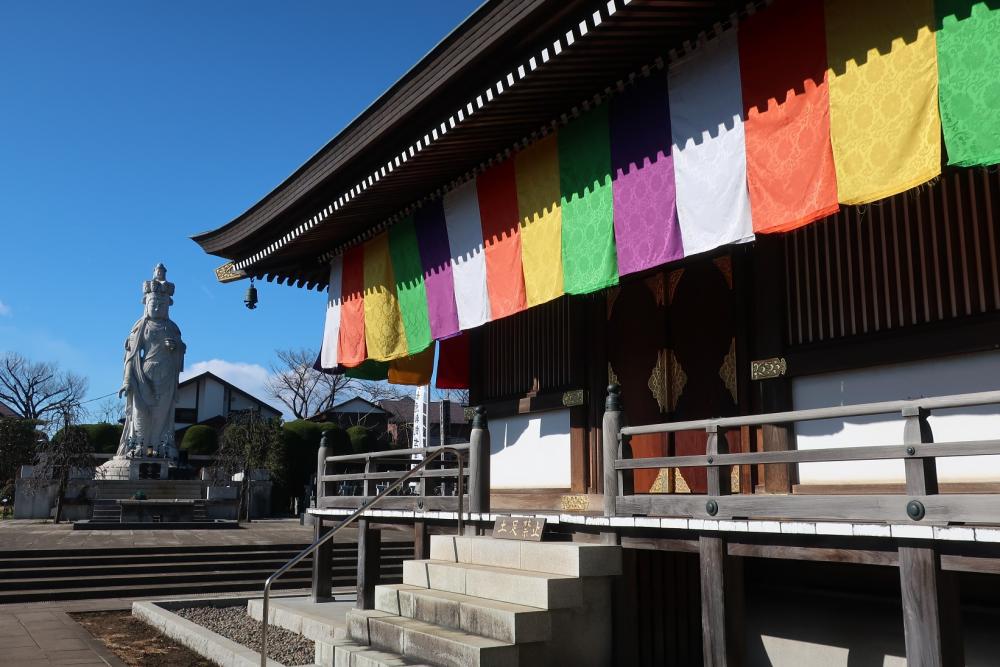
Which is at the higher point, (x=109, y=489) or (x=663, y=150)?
(x=663, y=150)

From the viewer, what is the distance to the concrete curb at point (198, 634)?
347 inches

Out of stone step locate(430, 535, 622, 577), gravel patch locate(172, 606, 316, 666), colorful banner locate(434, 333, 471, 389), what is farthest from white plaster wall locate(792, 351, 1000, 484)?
colorful banner locate(434, 333, 471, 389)

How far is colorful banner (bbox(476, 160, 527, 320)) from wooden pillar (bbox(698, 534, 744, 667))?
379 centimetres

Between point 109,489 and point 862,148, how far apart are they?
27.7 metres

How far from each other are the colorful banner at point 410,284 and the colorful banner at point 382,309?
166mm

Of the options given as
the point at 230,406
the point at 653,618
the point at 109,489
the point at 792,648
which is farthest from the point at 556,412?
the point at 230,406

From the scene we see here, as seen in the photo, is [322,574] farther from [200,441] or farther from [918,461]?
[200,441]

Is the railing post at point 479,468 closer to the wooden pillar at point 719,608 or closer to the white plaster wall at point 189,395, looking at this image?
the wooden pillar at point 719,608

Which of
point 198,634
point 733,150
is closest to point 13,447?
point 198,634

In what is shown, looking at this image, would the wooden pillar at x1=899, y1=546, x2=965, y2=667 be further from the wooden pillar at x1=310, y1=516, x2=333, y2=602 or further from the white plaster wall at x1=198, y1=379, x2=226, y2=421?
the white plaster wall at x1=198, y1=379, x2=226, y2=421

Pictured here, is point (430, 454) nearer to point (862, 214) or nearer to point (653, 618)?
point (653, 618)

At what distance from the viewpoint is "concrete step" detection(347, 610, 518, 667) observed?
20.2ft

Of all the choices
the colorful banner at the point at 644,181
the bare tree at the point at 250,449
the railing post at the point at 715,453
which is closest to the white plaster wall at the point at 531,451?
the colorful banner at the point at 644,181

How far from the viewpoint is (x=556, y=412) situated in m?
10.9
